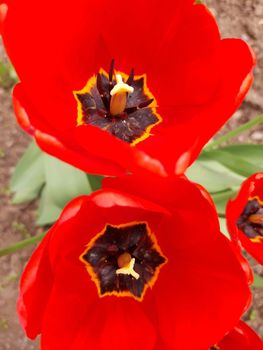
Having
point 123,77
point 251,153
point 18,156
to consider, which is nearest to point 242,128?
point 251,153

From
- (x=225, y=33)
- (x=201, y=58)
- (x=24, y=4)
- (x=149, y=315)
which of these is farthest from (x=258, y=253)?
(x=225, y=33)

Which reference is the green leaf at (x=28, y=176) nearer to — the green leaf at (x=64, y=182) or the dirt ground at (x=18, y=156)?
the dirt ground at (x=18, y=156)

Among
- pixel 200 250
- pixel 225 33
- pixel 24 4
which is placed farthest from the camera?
pixel 225 33

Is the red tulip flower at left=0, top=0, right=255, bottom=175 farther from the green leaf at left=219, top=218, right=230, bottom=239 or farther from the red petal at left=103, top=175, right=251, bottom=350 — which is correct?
the green leaf at left=219, top=218, right=230, bottom=239

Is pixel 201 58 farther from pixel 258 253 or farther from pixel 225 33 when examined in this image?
pixel 225 33

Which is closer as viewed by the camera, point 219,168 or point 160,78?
point 160,78

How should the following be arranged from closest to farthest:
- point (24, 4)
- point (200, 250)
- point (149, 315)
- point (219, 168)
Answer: point (24, 4) < point (200, 250) < point (149, 315) < point (219, 168)

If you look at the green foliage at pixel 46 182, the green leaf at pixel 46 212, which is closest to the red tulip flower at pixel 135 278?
the green foliage at pixel 46 182
